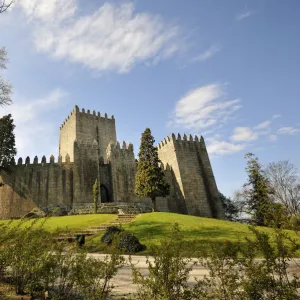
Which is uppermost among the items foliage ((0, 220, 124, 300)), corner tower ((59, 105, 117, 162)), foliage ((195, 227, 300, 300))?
corner tower ((59, 105, 117, 162))

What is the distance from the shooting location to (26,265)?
5.00 meters

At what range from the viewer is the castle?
29109 millimetres

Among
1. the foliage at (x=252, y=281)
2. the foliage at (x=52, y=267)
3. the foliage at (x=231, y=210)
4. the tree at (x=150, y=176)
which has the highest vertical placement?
the tree at (x=150, y=176)

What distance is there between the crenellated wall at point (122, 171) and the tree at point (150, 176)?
134 inches

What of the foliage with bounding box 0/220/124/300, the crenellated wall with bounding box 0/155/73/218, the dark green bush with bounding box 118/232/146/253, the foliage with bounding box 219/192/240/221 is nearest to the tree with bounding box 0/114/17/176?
the crenellated wall with bounding box 0/155/73/218

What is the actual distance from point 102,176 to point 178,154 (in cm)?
1129

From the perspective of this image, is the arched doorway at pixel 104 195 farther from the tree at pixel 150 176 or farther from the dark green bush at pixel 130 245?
the dark green bush at pixel 130 245

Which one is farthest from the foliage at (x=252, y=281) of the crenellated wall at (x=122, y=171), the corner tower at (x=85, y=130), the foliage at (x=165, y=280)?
the corner tower at (x=85, y=130)

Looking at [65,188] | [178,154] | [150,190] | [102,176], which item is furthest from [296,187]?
[65,188]

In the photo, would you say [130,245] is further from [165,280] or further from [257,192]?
[257,192]

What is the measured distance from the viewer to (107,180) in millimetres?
34375

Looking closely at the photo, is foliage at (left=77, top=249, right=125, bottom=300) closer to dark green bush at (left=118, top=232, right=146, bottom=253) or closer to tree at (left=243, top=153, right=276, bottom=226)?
dark green bush at (left=118, top=232, right=146, bottom=253)

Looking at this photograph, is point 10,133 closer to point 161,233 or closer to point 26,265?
point 161,233

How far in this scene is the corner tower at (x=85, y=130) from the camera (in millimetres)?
43750
